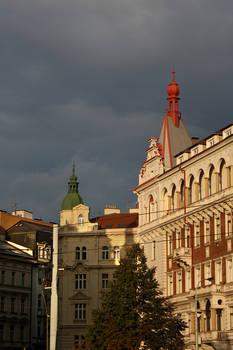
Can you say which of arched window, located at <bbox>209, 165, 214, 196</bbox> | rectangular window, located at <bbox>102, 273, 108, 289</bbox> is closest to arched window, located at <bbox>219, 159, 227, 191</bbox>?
arched window, located at <bbox>209, 165, 214, 196</bbox>

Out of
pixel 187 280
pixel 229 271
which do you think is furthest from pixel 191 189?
pixel 229 271

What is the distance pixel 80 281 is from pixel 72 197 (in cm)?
1548

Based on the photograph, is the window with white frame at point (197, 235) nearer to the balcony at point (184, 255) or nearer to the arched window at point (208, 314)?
the balcony at point (184, 255)

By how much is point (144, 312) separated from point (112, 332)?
119 inches

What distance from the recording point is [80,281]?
371ft

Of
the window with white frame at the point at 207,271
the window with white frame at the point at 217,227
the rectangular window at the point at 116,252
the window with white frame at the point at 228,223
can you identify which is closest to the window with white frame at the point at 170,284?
the window with white frame at the point at 207,271

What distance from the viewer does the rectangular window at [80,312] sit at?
11131cm

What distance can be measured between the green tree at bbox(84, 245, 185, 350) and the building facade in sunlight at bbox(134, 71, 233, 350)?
5.45 m

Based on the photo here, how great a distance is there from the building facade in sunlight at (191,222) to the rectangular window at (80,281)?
763 inches

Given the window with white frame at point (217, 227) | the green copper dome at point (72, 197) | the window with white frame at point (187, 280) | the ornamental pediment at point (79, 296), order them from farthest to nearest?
the green copper dome at point (72, 197) < the ornamental pediment at point (79, 296) < the window with white frame at point (187, 280) < the window with white frame at point (217, 227)

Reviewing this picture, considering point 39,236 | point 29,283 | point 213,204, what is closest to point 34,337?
point 29,283

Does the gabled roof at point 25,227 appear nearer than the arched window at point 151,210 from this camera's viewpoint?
No

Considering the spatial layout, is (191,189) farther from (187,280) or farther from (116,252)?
(116,252)

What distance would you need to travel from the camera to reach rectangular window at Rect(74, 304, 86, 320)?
111312 millimetres
